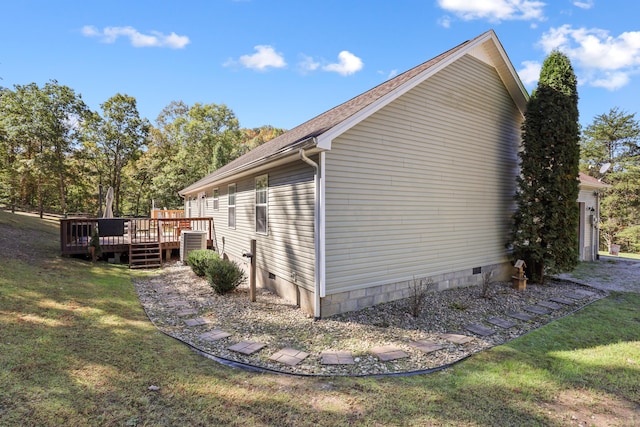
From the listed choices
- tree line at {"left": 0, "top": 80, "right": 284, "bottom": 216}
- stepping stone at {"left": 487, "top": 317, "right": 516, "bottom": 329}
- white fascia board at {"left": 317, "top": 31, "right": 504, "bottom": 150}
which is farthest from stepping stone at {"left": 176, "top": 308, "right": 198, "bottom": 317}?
tree line at {"left": 0, "top": 80, "right": 284, "bottom": 216}

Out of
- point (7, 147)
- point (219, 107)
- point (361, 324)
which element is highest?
point (219, 107)

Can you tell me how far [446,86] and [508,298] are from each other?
5.13 meters

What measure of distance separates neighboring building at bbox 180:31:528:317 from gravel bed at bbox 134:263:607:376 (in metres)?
0.45

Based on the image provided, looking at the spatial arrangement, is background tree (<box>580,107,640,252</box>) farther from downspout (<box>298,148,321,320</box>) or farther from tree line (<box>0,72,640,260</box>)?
downspout (<box>298,148,321,320</box>)

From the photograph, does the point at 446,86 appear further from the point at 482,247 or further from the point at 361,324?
the point at 361,324

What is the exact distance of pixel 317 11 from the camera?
10.6m

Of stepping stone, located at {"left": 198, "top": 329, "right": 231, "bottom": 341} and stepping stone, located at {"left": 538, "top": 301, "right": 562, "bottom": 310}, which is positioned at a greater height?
stepping stone, located at {"left": 198, "top": 329, "right": 231, "bottom": 341}

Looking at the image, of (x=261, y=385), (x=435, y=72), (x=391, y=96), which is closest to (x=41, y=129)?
(x=391, y=96)

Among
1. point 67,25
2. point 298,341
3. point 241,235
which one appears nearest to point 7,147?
point 67,25

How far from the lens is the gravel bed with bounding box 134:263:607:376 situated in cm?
398

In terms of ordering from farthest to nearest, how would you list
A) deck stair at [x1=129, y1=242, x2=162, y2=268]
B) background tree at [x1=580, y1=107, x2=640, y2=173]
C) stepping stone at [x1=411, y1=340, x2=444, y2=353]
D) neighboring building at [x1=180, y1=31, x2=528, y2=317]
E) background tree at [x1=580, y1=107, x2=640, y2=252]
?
background tree at [x1=580, y1=107, x2=640, y2=173], background tree at [x1=580, y1=107, x2=640, y2=252], deck stair at [x1=129, y1=242, x2=162, y2=268], neighboring building at [x1=180, y1=31, x2=528, y2=317], stepping stone at [x1=411, y1=340, x2=444, y2=353]

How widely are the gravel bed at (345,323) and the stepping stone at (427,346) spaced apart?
6 cm

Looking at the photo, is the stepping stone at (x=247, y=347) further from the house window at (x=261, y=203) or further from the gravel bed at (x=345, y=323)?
the house window at (x=261, y=203)

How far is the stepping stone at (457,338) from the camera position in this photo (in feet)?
15.1
